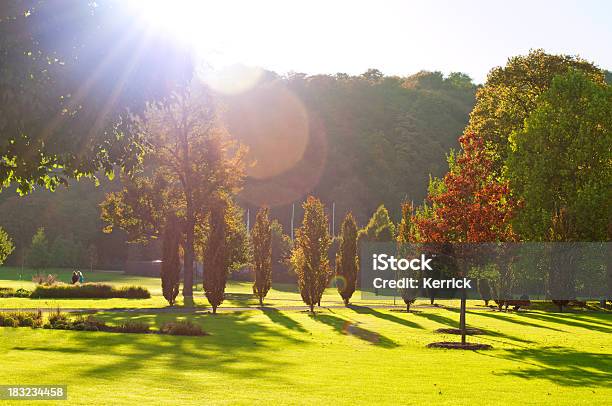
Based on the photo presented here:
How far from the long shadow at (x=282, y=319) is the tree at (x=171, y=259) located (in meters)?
6.99

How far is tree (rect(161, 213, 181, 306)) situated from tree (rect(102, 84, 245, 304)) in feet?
15.2

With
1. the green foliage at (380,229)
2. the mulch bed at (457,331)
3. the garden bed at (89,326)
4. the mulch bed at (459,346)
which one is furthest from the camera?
the green foliage at (380,229)

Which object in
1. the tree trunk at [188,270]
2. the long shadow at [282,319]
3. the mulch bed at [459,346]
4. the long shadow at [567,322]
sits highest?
the tree trunk at [188,270]

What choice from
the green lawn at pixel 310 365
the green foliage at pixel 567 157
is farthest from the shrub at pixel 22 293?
the green foliage at pixel 567 157

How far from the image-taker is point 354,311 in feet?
157

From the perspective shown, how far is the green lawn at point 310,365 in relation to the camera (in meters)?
16.5

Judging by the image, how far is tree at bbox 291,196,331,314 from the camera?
46438 millimetres

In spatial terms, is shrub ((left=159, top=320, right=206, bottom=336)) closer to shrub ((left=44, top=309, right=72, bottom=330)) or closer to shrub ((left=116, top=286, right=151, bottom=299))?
shrub ((left=44, top=309, right=72, bottom=330))

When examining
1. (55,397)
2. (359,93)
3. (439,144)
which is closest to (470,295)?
(439,144)

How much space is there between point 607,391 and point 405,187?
115m

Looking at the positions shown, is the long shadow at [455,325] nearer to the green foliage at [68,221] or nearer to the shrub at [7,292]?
the shrub at [7,292]

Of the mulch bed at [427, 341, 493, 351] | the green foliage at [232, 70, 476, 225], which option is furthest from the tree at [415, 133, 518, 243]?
the green foliage at [232, 70, 476, 225]

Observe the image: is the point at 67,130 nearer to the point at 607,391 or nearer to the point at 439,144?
the point at 607,391

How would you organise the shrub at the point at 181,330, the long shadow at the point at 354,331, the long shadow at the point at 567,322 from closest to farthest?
the shrub at the point at 181,330
the long shadow at the point at 354,331
the long shadow at the point at 567,322
